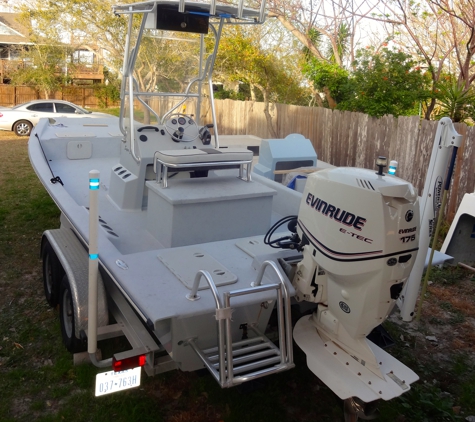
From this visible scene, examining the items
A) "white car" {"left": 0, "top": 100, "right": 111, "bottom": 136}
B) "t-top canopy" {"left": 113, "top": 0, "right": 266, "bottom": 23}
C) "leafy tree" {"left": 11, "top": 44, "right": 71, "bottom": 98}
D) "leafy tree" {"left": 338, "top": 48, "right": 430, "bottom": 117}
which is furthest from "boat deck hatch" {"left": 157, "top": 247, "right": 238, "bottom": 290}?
"leafy tree" {"left": 11, "top": 44, "right": 71, "bottom": 98}

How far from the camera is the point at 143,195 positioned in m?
4.88

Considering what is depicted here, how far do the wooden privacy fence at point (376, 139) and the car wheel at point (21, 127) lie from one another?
24.4 feet

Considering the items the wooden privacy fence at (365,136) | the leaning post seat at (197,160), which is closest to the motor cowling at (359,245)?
the leaning post seat at (197,160)

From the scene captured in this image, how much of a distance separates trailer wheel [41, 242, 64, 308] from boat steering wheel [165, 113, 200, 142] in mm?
1625

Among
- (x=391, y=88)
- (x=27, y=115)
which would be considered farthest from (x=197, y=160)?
(x=27, y=115)

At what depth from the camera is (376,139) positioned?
27.6ft

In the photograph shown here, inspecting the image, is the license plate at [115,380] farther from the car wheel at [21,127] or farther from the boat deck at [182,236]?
the car wheel at [21,127]

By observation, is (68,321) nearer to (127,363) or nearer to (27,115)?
(127,363)

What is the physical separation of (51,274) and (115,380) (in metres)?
1.85

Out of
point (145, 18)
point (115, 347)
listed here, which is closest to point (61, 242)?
point (115, 347)

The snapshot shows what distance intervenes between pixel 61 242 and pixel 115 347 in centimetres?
96

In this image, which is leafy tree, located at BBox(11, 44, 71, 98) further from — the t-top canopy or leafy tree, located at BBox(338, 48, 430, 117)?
the t-top canopy

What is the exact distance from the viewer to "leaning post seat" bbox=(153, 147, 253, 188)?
405 centimetres

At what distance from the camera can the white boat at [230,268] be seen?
8.43 feet
